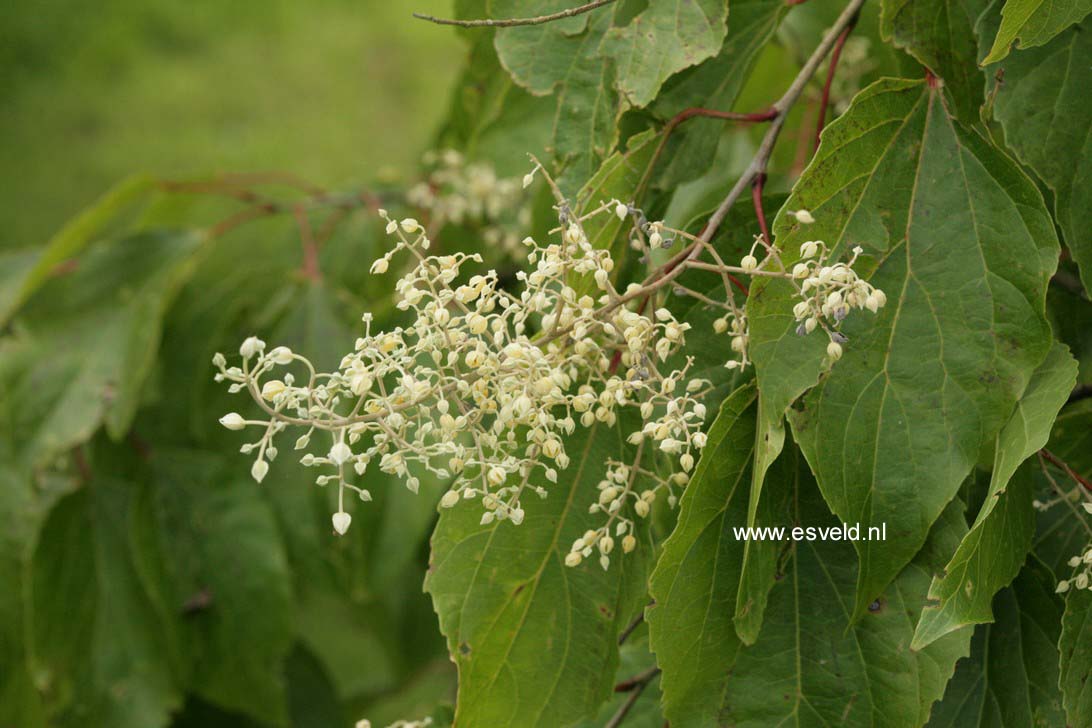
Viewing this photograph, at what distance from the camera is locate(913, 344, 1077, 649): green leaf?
55 centimetres

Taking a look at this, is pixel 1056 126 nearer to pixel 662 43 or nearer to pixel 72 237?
pixel 662 43

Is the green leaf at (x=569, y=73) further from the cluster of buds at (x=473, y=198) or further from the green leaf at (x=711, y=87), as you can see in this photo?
the cluster of buds at (x=473, y=198)

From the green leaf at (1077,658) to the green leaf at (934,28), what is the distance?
1.08ft

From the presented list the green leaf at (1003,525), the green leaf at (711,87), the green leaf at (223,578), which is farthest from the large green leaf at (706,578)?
the green leaf at (223,578)

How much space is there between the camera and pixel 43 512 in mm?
1296

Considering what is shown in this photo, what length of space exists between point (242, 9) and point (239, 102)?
240 millimetres

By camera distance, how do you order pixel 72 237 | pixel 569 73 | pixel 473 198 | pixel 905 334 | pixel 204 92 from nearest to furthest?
pixel 905 334 < pixel 569 73 < pixel 72 237 < pixel 473 198 < pixel 204 92

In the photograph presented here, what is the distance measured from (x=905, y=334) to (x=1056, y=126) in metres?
0.16

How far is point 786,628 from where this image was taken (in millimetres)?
667

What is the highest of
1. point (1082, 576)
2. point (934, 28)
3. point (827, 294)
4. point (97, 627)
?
point (934, 28)

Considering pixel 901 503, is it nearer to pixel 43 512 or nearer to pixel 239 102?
pixel 43 512

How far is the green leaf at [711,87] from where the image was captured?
77 cm

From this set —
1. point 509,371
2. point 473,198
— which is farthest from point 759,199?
point 473,198

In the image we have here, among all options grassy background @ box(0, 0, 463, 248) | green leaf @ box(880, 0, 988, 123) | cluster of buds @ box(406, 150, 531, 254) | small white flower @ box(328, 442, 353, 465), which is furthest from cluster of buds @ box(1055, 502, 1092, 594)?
grassy background @ box(0, 0, 463, 248)
